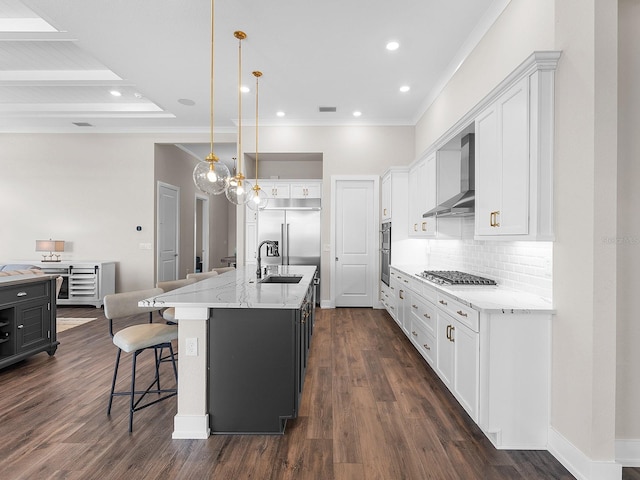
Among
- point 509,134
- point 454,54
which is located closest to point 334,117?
point 454,54

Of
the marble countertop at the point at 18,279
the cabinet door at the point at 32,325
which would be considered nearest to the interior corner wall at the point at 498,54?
the marble countertop at the point at 18,279

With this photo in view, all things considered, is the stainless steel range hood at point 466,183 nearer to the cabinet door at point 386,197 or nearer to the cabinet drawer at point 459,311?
the cabinet drawer at point 459,311

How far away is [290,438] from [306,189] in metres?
4.52

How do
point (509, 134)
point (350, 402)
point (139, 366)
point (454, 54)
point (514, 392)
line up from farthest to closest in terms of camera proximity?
point (454, 54), point (139, 366), point (350, 402), point (509, 134), point (514, 392)

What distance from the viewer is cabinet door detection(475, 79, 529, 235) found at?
207cm

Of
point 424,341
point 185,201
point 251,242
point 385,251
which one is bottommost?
point 424,341

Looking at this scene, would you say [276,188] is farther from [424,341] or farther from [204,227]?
[204,227]

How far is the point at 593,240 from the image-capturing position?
1724 mm

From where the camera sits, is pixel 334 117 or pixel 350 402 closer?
pixel 350 402

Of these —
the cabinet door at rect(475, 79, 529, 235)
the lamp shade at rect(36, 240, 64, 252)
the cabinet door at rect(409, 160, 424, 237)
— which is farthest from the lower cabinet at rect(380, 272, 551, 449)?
the lamp shade at rect(36, 240, 64, 252)

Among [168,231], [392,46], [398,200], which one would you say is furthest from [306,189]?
[168,231]

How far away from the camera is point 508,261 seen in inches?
111

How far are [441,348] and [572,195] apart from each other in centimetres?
154

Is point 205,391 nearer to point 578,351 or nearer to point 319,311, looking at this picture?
point 578,351
